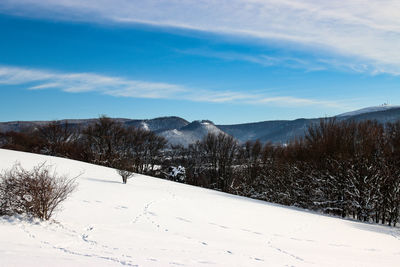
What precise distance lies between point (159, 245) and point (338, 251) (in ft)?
18.6

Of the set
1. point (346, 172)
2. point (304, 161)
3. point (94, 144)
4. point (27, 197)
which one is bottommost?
point (27, 197)

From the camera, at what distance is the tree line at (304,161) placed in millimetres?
22078

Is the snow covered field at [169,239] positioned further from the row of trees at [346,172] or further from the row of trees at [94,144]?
the row of trees at [94,144]

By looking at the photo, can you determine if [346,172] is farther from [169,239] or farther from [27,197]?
[27,197]

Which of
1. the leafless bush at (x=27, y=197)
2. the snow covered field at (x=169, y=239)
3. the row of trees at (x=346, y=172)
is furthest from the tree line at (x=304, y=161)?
the leafless bush at (x=27, y=197)

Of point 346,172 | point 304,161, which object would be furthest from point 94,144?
point 346,172

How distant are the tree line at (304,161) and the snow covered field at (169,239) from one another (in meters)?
9.57

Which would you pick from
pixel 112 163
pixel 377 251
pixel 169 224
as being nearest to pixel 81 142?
pixel 112 163

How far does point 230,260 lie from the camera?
674 centimetres

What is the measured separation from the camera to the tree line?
72.4 feet

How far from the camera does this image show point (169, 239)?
7.99 metres

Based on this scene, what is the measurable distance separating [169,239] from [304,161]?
24.3 meters

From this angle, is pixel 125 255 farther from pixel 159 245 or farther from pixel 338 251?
pixel 338 251

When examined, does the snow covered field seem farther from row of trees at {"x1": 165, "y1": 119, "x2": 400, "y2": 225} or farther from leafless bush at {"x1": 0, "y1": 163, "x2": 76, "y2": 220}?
row of trees at {"x1": 165, "y1": 119, "x2": 400, "y2": 225}
